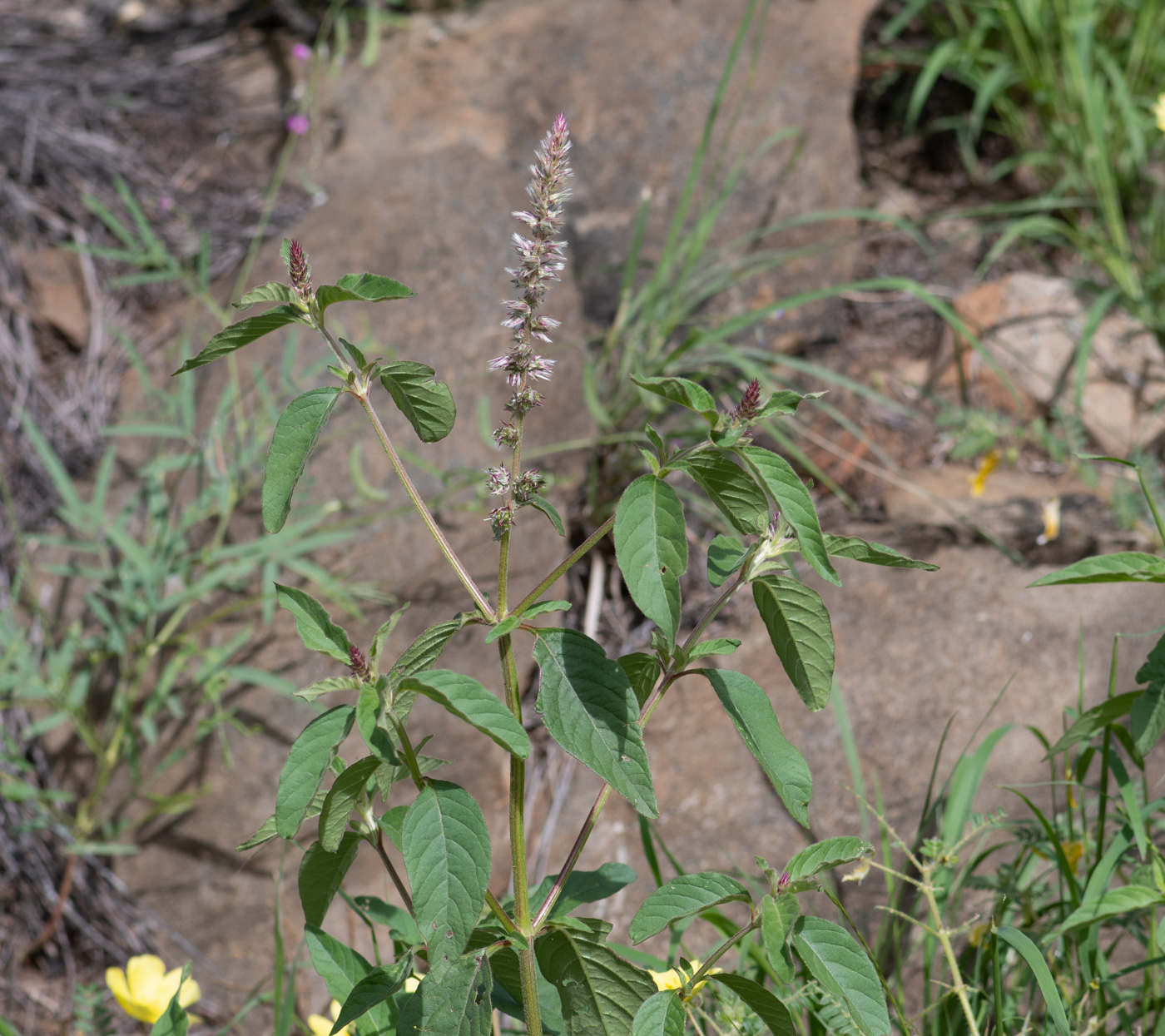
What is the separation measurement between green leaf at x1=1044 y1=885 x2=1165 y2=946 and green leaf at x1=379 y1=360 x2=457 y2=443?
80cm

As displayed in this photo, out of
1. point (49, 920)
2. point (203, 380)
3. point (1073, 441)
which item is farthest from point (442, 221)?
point (49, 920)

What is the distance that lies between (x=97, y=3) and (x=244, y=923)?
10.6ft

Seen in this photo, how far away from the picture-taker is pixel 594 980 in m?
0.82

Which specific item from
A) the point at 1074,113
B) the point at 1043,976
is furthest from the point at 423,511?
the point at 1074,113

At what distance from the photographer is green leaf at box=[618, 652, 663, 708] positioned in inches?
35.2

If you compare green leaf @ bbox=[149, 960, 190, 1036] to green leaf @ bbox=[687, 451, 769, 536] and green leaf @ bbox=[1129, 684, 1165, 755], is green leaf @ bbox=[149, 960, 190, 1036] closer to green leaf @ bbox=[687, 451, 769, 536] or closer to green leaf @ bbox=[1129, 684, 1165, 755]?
green leaf @ bbox=[687, 451, 769, 536]

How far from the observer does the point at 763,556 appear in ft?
2.81

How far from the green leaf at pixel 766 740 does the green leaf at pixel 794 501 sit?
0.16 m

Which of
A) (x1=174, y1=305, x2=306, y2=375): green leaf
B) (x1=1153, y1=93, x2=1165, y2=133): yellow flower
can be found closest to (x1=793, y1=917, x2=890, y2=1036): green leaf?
(x1=174, y1=305, x2=306, y2=375): green leaf

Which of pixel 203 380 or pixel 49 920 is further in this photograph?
pixel 203 380

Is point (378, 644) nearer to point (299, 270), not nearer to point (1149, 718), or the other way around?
point (299, 270)

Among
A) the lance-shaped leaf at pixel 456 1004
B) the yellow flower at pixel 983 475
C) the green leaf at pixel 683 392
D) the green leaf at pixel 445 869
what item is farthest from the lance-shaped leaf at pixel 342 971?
the yellow flower at pixel 983 475

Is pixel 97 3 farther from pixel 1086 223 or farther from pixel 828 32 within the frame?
pixel 1086 223

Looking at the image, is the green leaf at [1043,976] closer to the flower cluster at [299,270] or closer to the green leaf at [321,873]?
the green leaf at [321,873]
